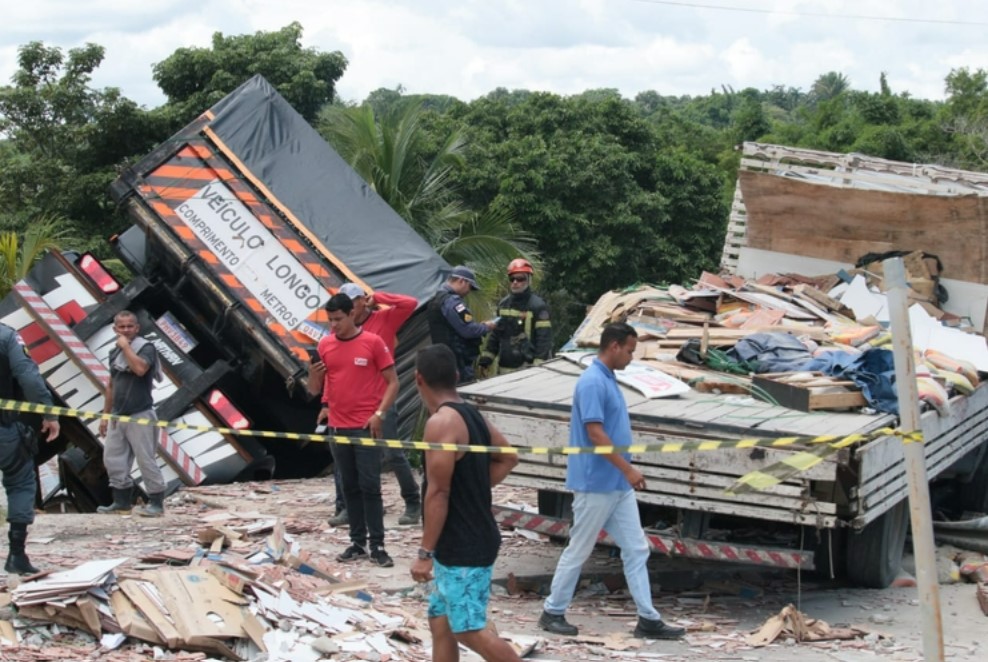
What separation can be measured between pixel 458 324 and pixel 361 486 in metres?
1.97

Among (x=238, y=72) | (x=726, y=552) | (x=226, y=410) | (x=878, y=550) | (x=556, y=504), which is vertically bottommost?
(x=878, y=550)

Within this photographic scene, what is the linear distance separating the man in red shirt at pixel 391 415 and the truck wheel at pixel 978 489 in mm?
4189

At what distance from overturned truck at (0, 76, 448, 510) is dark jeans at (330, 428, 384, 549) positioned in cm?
240

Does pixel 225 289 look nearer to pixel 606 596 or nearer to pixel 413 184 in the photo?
pixel 606 596

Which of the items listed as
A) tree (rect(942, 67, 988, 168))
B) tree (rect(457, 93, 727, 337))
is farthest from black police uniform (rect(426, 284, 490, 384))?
tree (rect(942, 67, 988, 168))

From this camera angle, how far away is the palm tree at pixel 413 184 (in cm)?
1519

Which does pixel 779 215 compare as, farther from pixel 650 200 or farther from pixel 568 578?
pixel 650 200

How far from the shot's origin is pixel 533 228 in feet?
70.7

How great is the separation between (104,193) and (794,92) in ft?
290

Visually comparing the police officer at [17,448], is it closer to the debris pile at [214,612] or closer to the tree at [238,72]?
the debris pile at [214,612]

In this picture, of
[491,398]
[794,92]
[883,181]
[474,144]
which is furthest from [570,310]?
[794,92]

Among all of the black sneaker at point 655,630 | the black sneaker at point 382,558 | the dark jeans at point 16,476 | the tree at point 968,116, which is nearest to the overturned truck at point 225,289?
the black sneaker at point 382,558

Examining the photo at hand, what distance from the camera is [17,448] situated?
700 cm

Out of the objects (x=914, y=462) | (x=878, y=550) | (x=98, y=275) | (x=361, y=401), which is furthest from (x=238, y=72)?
(x=914, y=462)
